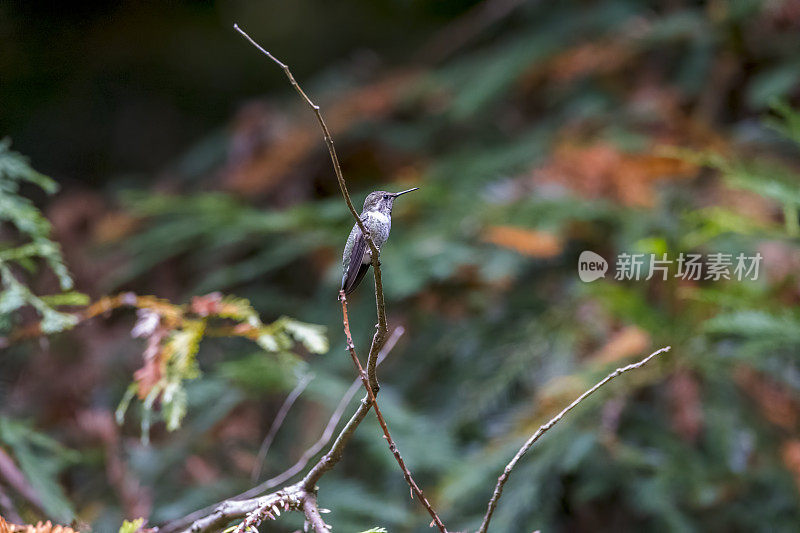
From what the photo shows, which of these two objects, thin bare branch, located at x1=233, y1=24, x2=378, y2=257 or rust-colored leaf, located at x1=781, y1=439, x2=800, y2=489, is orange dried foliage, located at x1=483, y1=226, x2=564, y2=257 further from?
thin bare branch, located at x1=233, y1=24, x2=378, y2=257

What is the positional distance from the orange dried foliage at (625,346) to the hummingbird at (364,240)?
1377mm

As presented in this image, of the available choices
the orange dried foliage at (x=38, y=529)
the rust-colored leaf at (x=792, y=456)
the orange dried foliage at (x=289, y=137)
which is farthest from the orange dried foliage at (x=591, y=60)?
the orange dried foliage at (x=38, y=529)

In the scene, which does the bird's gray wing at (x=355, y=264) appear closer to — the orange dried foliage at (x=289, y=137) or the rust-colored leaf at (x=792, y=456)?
the rust-colored leaf at (x=792, y=456)

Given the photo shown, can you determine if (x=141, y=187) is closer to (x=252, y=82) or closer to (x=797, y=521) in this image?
(x=252, y=82)

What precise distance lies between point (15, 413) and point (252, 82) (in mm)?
3146

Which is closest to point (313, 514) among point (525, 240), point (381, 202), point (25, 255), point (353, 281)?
point (353, 281)

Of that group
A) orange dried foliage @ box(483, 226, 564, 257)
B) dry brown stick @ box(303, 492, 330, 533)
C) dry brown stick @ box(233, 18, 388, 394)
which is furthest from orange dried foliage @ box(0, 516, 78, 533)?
orange dried foliage @ box(483, 226, 564, 257)

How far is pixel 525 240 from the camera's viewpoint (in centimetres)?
248

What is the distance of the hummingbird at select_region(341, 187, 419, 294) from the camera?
96 centimetres

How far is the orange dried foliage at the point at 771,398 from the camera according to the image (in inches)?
88.9

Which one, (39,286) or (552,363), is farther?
(39,286)

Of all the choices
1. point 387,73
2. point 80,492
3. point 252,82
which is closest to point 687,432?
point 80,492

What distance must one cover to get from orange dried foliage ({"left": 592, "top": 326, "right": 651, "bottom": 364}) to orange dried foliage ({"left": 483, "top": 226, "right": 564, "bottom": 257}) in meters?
0.40

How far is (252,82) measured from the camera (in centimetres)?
511
